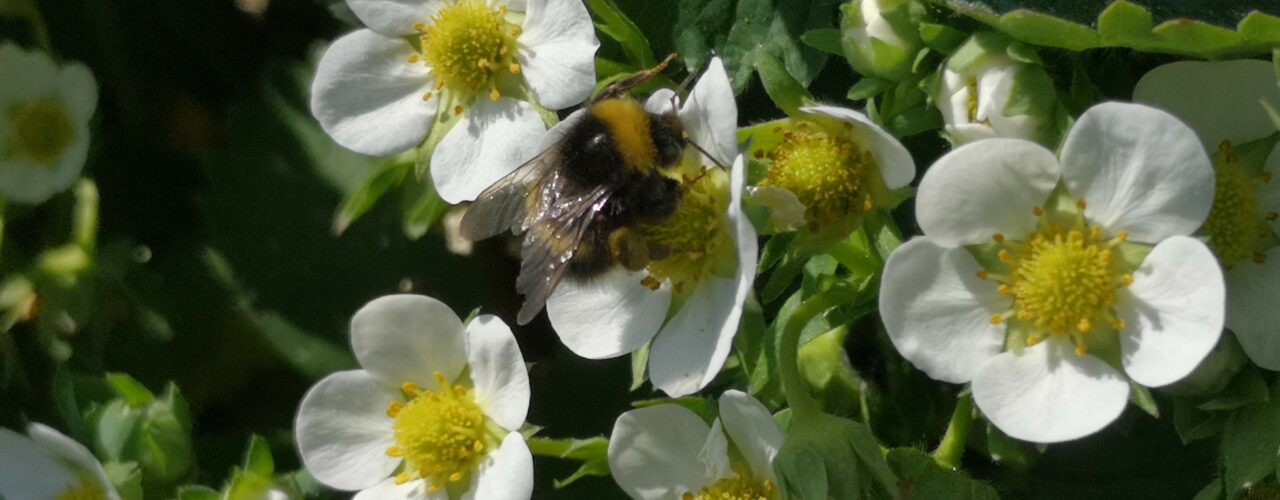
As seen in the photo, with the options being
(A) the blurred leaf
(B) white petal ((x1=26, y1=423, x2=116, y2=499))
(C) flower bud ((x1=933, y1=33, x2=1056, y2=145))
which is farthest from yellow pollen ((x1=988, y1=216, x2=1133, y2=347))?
(B) white petal ((x1=26, y1=423, x2=116, y2=499))

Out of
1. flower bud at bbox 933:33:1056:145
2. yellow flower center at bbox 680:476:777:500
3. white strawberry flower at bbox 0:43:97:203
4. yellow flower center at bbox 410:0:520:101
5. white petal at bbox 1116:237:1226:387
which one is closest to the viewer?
white petal at bbox 1116:237:1226:387

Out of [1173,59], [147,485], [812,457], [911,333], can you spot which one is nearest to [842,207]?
[911,333]

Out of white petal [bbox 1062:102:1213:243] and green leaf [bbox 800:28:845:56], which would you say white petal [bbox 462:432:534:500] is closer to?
green leaf [bbox 800:28:845:56]

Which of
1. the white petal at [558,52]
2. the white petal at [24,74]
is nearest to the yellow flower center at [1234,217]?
the white petal at [558,52]

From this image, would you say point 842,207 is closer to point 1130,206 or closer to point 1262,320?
point 1130,206

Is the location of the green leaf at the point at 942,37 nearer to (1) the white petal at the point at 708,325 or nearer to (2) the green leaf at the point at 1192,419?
(1) the white petal at the point at 708,325

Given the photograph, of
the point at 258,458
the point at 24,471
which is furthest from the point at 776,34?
the point at 24,471
